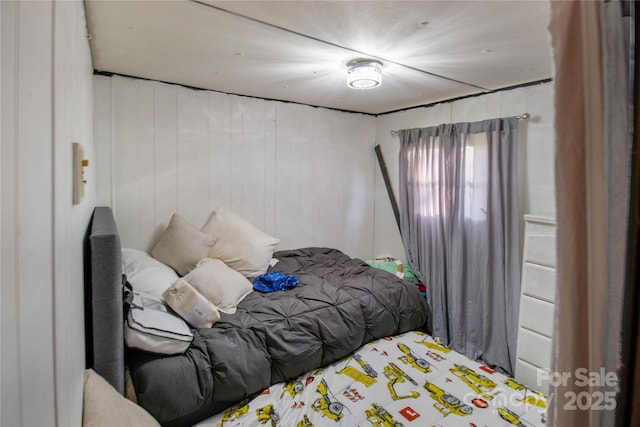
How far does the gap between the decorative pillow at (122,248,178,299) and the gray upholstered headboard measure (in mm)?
688

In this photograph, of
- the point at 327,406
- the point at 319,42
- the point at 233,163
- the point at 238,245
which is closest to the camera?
the point at 327,406

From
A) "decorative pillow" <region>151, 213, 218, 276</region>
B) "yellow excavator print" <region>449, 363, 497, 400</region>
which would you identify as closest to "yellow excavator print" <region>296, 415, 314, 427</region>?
"yellow excavator print" <region>449, 363, 497, 400</region>

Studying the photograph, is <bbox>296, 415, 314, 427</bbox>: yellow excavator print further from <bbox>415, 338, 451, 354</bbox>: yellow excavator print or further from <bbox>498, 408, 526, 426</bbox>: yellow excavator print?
<bbox>415, 338, 451, 354</bbox>: yellow excavator print

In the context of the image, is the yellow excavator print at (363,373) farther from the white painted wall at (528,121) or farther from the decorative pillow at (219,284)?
the white painted wall at (528,121)

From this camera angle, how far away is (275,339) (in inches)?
81.8

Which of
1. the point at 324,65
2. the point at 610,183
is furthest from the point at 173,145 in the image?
the point at 610,183

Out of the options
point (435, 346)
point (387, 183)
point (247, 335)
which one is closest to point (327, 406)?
point (247, 335)

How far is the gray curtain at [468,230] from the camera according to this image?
9.46ft

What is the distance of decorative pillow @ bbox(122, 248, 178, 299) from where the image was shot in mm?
2156

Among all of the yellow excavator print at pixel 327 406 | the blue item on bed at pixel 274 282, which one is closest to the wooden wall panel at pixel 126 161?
the blue item on bed at pixel 274 282

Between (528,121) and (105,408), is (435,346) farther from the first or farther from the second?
(105,408)

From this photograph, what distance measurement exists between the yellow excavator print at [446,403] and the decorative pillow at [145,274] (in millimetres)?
1780

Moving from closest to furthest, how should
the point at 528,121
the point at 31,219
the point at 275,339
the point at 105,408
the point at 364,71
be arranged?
the point at 31,219
the point at 105,408
the point at 275,339
the point at 364,71
the point at 528,121

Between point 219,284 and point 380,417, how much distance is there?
4.56ft
